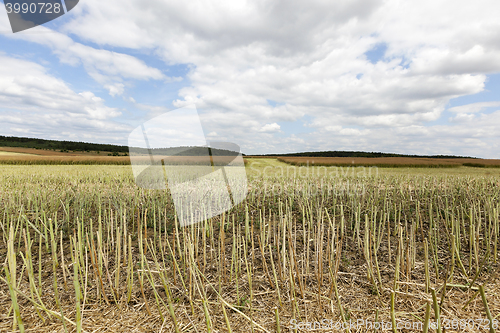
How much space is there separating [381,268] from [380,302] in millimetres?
755

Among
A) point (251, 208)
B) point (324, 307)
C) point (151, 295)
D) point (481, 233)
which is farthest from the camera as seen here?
point (251, 208)

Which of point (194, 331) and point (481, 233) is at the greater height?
point (481, 233)

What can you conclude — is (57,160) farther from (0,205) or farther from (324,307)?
(324,307)

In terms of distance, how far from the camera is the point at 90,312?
2.24 metres

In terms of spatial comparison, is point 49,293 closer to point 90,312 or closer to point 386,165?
point 90,312

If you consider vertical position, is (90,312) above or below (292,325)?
below

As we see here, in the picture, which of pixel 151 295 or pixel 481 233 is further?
pixel 481 233

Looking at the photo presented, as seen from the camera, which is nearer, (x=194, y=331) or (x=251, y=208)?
(x=194, y=331)

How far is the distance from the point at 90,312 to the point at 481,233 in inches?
222

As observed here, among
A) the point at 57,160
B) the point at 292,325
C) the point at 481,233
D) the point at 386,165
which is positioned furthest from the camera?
the point at 57,160

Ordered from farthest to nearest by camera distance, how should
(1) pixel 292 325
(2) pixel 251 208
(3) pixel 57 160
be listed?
(3) pixel 57 160 < (2) pixel 251 208 < (1) pixel 292 325

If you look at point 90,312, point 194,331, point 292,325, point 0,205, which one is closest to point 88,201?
point 0,205

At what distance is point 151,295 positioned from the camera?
2461 mm

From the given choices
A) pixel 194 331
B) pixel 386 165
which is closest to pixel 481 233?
pixel 194 331
